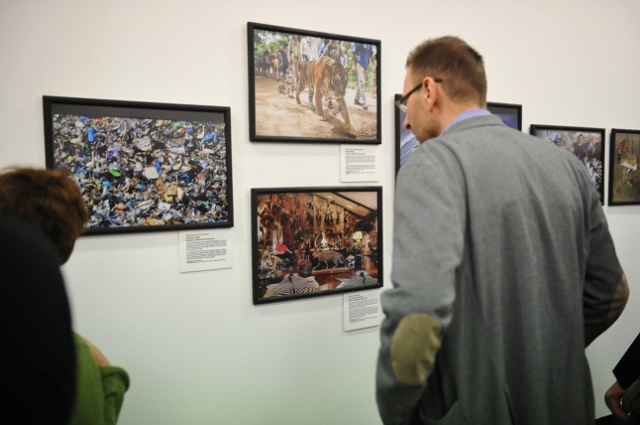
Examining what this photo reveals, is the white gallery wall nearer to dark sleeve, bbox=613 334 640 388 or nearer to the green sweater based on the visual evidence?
the green sweater

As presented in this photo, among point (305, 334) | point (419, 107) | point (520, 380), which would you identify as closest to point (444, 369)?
point (520, 380)

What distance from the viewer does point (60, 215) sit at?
0.90 meters

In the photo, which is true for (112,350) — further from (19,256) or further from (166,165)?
(19,256)

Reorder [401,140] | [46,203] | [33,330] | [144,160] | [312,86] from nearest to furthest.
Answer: [33,330] < [46,203] < [144,160] < [312,86] < [401,140]

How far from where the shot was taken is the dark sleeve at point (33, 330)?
→ 0.53m

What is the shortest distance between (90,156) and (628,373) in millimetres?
2205

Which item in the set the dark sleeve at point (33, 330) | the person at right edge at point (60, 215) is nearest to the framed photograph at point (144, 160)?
the person at right edge at point (60, 215)

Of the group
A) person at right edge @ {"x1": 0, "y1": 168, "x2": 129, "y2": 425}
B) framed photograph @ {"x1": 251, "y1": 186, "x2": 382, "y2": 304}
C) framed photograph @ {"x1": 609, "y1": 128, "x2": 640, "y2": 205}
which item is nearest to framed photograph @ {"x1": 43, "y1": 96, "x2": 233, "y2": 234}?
framed photograph @ {"x1": 251, "y1": 186, "x2": 382, "y2": 304}

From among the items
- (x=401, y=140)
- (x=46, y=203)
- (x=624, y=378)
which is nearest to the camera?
(x=46, y=203)

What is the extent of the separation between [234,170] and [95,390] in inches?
39.5

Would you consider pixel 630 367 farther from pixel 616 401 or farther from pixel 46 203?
pixel 46 203

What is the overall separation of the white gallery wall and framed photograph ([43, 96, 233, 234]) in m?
0.05

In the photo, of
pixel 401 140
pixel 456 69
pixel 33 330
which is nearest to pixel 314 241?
pixel 401 140

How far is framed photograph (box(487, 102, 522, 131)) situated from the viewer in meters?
2.26
